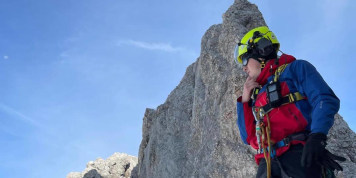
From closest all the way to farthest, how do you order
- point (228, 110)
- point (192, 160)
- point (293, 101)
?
point (293, 101) → point (228, 110) → point (192, 160)

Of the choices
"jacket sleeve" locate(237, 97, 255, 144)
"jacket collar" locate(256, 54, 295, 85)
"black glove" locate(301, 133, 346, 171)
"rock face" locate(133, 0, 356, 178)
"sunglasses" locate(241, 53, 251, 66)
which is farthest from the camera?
"rock face" locate(133, 0, 356, 178)

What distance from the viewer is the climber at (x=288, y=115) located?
4.50 meters

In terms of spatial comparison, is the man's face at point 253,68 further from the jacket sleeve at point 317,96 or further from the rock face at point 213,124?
the rock face at point 213,124

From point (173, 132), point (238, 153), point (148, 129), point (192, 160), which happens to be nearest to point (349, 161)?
point (238, 153)

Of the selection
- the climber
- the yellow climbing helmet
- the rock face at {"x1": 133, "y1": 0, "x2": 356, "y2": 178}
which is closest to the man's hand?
the climber

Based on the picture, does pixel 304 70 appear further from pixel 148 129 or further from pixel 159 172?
pixel 148 129

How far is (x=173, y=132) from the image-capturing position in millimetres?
24156

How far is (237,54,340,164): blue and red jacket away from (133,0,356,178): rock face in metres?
6.13

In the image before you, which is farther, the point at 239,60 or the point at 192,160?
the point at 192,160

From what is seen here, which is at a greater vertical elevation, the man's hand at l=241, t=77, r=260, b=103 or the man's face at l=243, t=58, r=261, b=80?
→ the man's face at l=243, t=58, r=261, b=80

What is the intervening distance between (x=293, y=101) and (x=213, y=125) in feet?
41.1

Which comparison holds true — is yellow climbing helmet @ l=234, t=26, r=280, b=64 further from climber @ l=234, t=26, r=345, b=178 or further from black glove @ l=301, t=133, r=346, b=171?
black glove @ l=301, t=133, r=346, b=171

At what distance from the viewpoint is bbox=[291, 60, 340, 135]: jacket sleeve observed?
14.8ft

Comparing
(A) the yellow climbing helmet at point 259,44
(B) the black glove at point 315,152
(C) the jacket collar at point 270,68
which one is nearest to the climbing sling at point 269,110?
(C) the jacket collar at point 270,68
